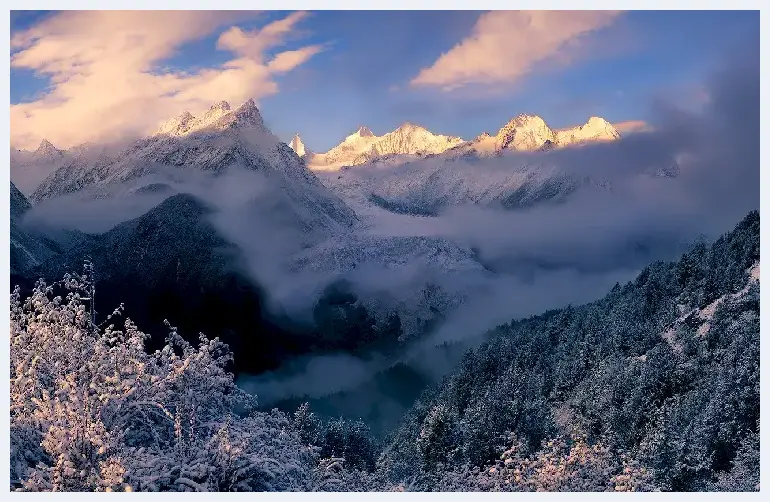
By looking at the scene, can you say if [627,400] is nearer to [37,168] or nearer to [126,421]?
[126,421]

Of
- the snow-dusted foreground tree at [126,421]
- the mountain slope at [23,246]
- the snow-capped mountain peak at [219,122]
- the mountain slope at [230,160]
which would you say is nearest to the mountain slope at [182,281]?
the mountain slope at [23,246]

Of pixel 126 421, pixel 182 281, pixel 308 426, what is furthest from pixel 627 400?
pixel 182 281

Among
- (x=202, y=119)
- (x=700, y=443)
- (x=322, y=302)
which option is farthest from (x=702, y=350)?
(x=202, y=119)

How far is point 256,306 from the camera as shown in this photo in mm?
63625

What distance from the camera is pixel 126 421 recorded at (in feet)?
37.1

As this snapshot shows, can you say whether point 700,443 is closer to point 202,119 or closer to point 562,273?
point 562,273

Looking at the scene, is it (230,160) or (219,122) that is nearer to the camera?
(230,160)

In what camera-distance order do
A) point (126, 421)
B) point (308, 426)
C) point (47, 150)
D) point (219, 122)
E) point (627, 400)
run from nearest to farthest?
point (126, 421)
point (308, 426)
point (47, 150)
point (627, 400)
point (219, 122)

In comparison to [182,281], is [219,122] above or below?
above

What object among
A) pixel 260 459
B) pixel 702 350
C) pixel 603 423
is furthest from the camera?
pixel 702 350

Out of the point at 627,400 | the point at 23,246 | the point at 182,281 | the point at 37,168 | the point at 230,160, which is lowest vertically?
the point at 627,400

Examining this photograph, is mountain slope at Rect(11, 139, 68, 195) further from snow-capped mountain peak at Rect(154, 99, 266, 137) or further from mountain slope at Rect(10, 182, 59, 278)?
snow-capped mountain peak at Rect(154, 99, 266, 137)

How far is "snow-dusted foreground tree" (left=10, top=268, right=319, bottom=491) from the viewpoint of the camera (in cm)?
981
